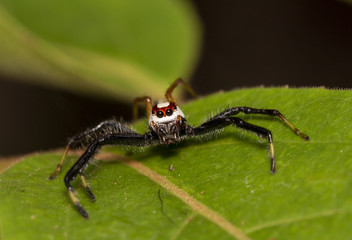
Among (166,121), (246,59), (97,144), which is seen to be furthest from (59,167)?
(246,59)

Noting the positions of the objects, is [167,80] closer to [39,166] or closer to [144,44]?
[144,44]

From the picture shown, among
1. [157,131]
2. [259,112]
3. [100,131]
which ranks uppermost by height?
[259,112]

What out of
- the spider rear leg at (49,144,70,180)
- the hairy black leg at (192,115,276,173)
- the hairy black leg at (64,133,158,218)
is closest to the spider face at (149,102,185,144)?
the hairy black leg at (64,133,158,218)

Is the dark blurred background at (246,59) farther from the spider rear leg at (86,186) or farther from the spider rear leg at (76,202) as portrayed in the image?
the spider rear leg at (76,202)

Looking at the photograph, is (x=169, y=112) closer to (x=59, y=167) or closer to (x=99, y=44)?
(x=59, y=167)

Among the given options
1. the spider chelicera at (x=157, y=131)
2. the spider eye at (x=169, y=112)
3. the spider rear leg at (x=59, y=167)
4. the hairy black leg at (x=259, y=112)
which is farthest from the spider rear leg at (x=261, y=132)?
the spider rear leg at (x=59, y=167)

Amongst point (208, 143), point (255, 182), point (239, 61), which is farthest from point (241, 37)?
point (255, 182)
